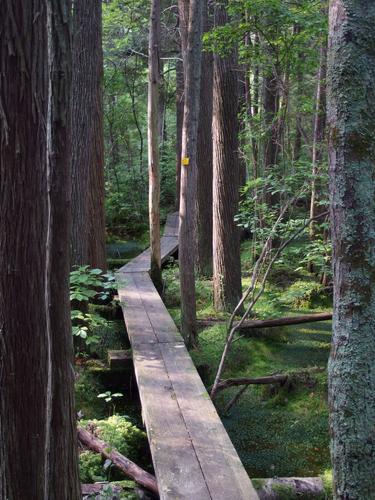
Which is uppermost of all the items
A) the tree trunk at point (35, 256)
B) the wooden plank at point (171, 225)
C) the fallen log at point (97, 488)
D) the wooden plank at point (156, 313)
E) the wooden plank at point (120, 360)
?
the tree trunk at point (35, 256)

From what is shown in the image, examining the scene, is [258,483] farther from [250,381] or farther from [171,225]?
[171,225]

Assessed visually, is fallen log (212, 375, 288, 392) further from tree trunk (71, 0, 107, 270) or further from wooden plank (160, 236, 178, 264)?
wooden plank (160, 236, 178, 264)

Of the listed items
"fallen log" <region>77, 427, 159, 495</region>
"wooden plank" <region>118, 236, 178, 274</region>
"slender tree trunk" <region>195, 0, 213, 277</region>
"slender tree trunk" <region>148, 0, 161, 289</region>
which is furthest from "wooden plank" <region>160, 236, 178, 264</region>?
"fallen log" <region>77, 427, 159, 495</region>

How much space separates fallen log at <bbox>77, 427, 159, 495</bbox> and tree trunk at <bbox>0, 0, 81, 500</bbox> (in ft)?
4.25

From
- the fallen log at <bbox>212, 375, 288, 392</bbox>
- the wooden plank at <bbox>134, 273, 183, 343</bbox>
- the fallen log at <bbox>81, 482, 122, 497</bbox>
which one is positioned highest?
the wooden plank at <bbox>134, 273, 183, 343</bbox>

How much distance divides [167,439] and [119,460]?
591 mm

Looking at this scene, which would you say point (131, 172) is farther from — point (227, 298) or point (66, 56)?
point (66, 56)

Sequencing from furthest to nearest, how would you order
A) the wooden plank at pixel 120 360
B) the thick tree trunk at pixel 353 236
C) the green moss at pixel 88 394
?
the wooden plank at pixel 120 360 → the green moss at pixel 88 394 → the thick tree trunk at pixel 353 236

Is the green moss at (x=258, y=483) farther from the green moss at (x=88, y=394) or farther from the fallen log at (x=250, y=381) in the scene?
the green moss at (x=88, y=394)

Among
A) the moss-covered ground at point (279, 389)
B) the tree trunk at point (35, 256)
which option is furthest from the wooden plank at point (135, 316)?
the tree trunk at point (35, 256)

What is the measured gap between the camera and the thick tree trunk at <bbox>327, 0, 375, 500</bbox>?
254 centimetres

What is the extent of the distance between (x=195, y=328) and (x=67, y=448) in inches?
190

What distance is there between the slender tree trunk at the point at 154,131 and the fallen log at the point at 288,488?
601 centimetres

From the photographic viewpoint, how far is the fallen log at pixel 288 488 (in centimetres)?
437
